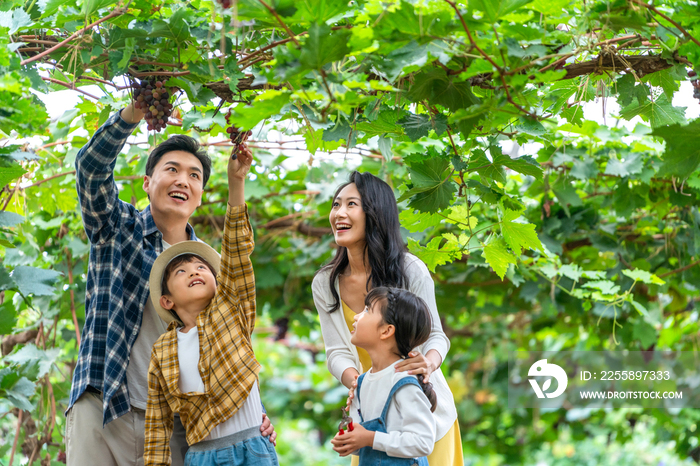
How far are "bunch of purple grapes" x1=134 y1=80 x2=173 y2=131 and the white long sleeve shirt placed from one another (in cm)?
78

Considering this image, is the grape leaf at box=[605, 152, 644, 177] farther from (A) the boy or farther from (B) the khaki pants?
(B) the khaki pants

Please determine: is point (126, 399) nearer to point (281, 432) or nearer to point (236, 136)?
point (236, 136)

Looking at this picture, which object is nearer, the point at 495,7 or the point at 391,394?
the point at 495,7

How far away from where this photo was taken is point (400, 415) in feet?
4.46

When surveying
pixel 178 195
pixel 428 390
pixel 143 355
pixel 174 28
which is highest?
pixel 174 28

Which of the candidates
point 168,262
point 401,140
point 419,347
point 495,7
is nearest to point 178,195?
point 168,262

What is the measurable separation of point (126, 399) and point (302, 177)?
5.41 ft

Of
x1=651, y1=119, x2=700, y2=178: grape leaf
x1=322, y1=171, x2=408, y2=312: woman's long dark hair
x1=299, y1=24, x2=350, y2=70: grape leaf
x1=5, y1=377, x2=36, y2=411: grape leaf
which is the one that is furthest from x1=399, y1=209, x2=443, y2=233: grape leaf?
x1=5, y1=377, x2=36, y2=411: grape leaf

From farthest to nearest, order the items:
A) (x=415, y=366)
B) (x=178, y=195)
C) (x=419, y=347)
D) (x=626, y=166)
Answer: (x=626, y=166) → (x=178, y=195) → (x=419, y=347) → (x=415, y=366)

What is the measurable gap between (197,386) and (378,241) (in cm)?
61

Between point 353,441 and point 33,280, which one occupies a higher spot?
point 33,280

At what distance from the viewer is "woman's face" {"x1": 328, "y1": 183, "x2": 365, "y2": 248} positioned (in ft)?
5.59

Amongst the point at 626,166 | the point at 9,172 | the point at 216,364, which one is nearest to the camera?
the point at 9,172

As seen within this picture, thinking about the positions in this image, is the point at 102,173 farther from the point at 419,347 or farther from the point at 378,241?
the point at 419,347
